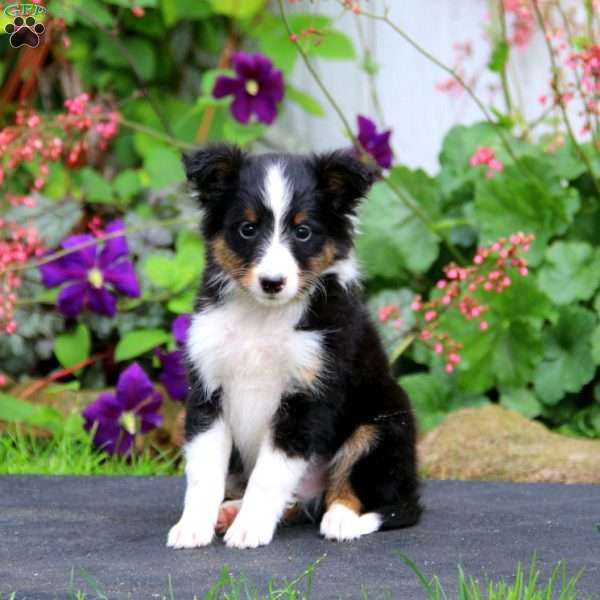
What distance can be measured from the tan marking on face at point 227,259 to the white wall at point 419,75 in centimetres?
401

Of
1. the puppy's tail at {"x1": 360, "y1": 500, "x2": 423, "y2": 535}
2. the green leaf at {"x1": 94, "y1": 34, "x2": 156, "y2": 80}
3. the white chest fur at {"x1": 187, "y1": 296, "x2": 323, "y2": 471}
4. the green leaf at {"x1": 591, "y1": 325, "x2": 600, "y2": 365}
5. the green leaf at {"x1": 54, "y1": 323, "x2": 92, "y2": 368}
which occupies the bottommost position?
the green leaf at {"x1": 54, "y1": 323, "x2": 92, "y2": 368}

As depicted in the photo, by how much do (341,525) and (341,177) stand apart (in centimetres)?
113

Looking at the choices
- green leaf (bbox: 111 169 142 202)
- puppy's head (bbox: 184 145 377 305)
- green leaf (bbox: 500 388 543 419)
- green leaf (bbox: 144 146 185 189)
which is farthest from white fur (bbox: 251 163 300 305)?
green leaf (bbox: 111 169 142 202)

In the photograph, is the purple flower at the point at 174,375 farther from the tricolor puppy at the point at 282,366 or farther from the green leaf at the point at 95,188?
the tricolor puppy at the point at 282,366

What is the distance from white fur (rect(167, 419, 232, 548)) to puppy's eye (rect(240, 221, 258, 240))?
606 millimetres

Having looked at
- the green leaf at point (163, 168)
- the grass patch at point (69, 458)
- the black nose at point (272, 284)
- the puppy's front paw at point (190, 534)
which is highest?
the black nose at point (272, 284)

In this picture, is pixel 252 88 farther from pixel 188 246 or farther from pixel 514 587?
pixel 514 587

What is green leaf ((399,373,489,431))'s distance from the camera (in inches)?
243

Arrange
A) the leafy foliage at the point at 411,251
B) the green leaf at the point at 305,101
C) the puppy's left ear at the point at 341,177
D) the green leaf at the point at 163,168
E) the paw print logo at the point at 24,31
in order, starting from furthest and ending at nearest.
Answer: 1. the green leaf at the point at 305,101
2. the green leaf at the point at 163,168
3. the paw print logo at the point at 24,31
4. the leafy foliage at the point at 411,251
5. the puppy's left ear at the point at 341,177

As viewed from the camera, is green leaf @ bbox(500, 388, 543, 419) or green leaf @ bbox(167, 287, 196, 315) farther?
green leaf @ bbox(167, 287, 196, 315)

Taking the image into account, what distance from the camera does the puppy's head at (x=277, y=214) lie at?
3777 mm

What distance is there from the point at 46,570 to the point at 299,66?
5558 millimetres

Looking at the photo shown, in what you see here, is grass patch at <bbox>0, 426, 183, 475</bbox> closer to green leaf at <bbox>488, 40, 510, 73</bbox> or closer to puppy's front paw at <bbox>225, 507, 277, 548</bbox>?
puppy's front paw at <bbox>225, 507, 277, 548</bbox>

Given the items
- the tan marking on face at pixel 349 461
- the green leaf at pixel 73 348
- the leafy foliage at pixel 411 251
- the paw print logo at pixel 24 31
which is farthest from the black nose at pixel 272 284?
the paw print logo at pixel 24 31
